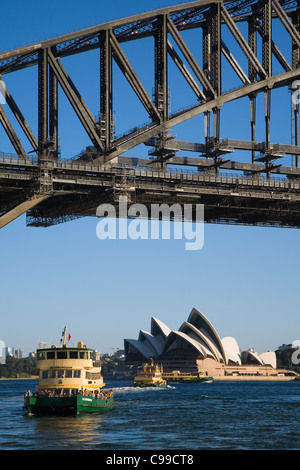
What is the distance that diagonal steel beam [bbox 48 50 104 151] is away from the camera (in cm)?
6328

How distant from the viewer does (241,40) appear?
71.2m

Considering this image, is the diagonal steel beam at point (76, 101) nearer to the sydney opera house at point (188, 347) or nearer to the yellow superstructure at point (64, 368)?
the yellow superstructure at point (64, 368)

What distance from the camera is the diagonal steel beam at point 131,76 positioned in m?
65.7

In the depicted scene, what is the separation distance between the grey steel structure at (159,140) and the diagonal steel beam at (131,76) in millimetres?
73

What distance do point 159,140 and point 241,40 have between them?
11774 mm

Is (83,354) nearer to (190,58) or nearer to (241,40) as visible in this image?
(190,58)

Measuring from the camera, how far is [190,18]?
72.0m

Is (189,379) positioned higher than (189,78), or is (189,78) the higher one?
(189,78)

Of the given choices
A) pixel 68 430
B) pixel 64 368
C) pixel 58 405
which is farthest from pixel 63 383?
pixel 68 430

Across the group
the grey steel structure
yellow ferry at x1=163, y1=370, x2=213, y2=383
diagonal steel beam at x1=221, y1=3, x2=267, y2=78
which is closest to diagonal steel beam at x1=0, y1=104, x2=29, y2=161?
the grey steel structure

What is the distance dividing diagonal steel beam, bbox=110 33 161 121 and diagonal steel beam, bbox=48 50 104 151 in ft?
13.8

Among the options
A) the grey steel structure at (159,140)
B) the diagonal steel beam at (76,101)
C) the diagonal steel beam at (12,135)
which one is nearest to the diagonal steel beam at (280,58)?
the grey steel structure at (159,140)
